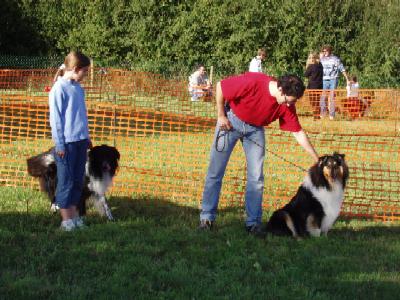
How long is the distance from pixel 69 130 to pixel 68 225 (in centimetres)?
83

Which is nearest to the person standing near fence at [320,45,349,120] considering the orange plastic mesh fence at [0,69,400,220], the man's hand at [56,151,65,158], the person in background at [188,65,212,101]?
the orange plastic mesh fence at [0,69,400,220]

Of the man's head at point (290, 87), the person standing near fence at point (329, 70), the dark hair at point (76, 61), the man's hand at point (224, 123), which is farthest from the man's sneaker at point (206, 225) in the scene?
the person standing near fence at point (329, 70)

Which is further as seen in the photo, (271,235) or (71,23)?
(71,23)

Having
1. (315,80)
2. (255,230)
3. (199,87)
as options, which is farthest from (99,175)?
(199,87)

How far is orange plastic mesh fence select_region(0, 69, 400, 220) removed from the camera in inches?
294

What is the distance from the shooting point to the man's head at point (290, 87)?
5.30 meters

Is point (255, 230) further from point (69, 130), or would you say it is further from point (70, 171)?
point (69, 130)

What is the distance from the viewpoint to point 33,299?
160 inches

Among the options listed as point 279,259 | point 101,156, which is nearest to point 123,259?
point 279,259

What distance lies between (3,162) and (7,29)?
1813 centimetres

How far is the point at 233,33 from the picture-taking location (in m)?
24.5

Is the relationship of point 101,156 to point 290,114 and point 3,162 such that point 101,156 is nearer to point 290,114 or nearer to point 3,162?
point 290,114

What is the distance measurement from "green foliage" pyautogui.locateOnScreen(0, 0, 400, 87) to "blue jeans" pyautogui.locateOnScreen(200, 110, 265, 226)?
714 inches

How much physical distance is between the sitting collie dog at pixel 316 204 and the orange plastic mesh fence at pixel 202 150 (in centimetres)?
120
